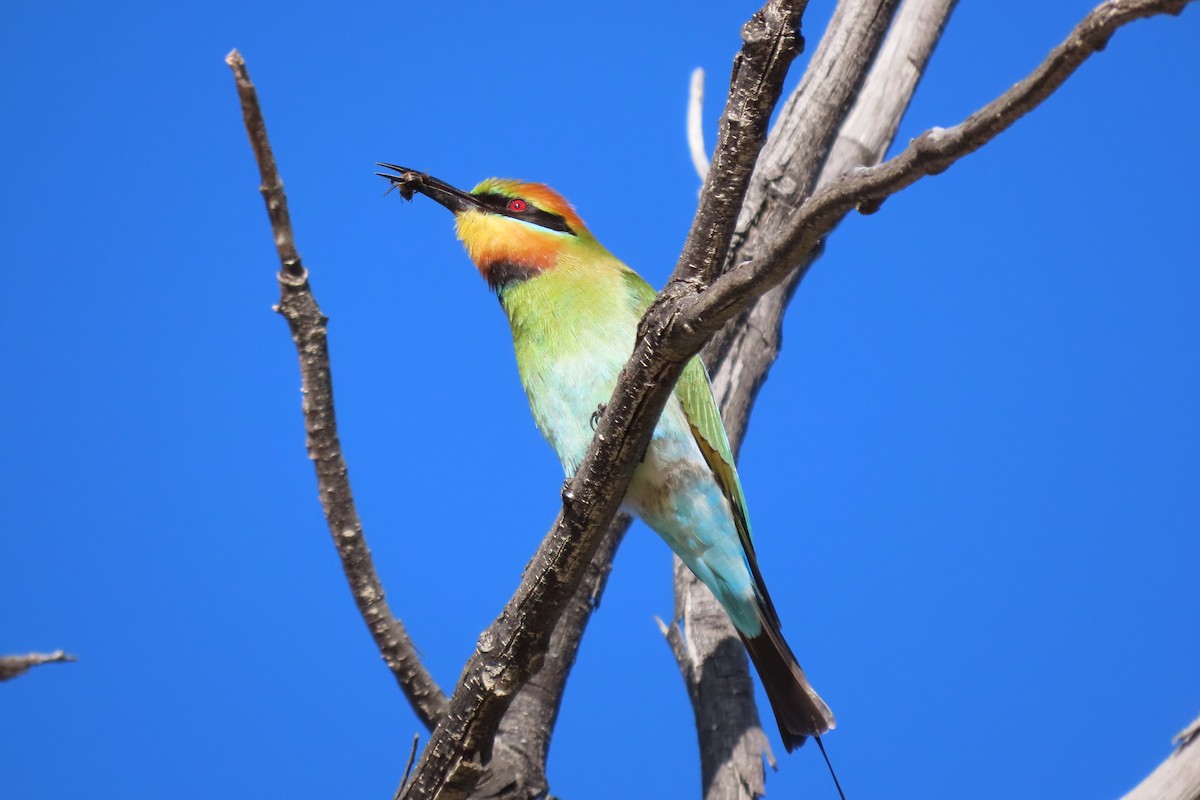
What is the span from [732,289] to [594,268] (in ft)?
5.00

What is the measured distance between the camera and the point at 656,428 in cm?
283

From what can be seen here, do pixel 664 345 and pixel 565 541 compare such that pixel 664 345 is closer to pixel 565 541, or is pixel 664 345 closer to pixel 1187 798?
pixel 565 541

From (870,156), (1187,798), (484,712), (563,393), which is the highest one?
(870,156)

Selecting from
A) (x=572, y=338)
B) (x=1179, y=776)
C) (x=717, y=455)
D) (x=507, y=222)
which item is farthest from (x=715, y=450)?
(x=1179, y=776)

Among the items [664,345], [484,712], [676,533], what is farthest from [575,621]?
[664,345]

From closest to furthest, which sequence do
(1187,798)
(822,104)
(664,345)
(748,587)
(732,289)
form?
1. (732,289)
2. (664,345)
3. (1187,798)
4. (748,587)
5. (822,104)

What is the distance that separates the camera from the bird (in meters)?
2.90

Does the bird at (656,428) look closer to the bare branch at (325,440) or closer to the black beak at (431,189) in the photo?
the black beak at (431,189)

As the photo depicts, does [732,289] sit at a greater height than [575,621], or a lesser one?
lesser

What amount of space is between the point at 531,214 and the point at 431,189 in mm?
307

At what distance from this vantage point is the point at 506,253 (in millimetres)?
3295

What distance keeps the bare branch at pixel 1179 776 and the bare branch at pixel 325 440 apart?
159 centimetres

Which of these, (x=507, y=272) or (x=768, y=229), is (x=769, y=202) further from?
(x=507, y=272)

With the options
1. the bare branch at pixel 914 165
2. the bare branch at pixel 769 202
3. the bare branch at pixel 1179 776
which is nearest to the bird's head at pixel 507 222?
the bare branch at pixel 769 202
